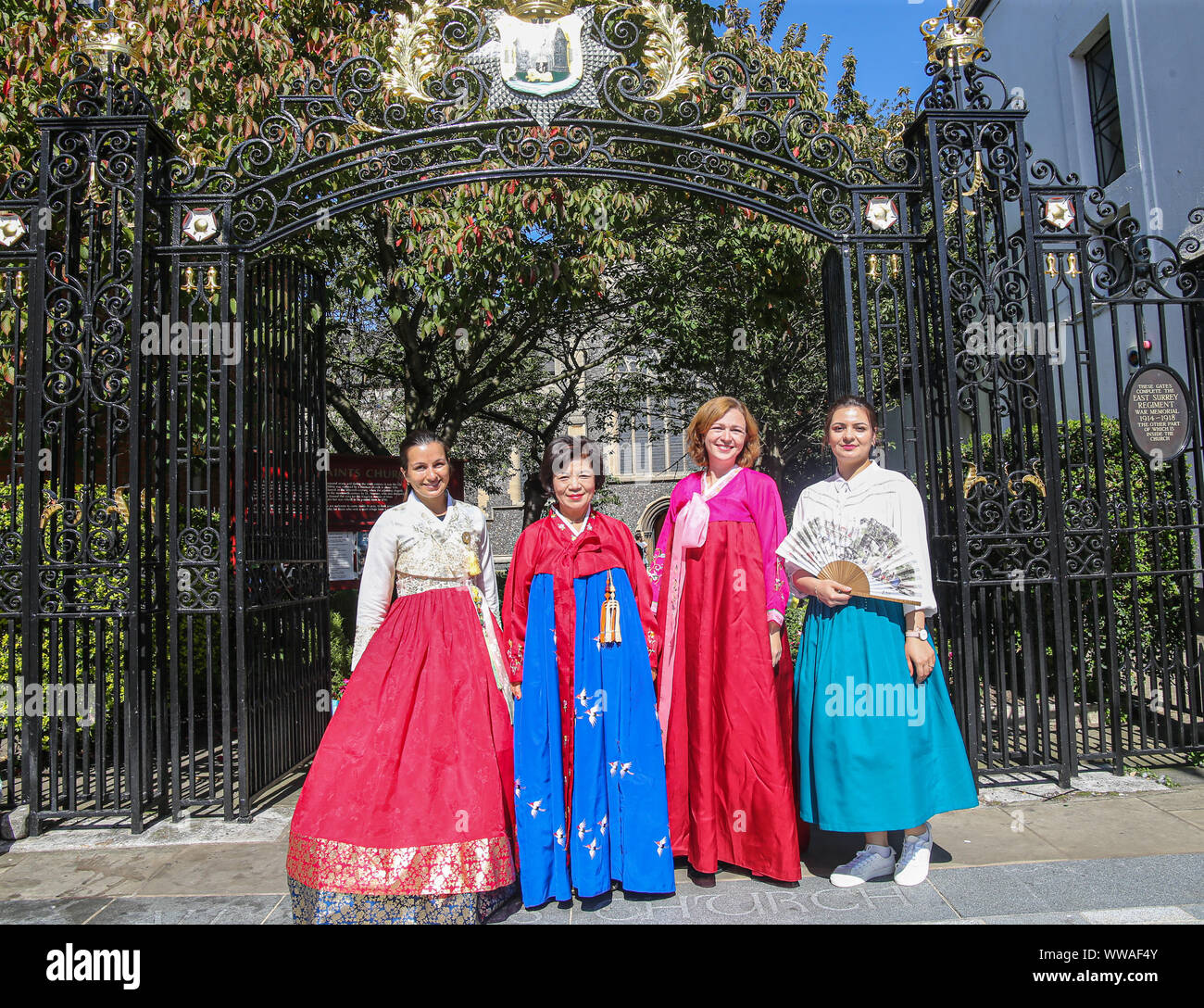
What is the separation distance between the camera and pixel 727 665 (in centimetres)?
377

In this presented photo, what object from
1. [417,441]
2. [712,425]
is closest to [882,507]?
[712,425]

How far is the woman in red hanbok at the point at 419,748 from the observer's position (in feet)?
10.6

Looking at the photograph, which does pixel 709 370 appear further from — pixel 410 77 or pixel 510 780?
pixel 510 780

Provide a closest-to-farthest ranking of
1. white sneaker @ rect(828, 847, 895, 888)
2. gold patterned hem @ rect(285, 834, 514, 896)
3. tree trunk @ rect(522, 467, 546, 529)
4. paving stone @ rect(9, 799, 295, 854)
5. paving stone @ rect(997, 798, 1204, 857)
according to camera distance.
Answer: gold patterned hem @ rect(285, 834, 514, 896) < white sneaker @ rect(828, 847, 895, 888) < paving stone @ rect(997, 798, 1204, 857) < paving stone @ rect(9, 799, 295, 854) < tree trunk @ rect(522, 467, 546, 529)

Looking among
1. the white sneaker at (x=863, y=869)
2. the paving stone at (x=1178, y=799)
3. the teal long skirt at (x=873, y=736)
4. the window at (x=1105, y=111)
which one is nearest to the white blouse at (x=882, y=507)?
the teal long skirt at (x=873, y=736)

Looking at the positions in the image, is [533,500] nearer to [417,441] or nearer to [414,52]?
[414,52]

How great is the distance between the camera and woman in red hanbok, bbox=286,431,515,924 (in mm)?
3219

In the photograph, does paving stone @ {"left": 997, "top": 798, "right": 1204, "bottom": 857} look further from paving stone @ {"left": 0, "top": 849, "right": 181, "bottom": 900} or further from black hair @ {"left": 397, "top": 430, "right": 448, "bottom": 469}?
paving stone @ {"left": 0, "top": 849, "right": 181, "bottom": 900}

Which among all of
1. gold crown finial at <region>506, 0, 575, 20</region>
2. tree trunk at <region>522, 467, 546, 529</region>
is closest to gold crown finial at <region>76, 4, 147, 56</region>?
gold crown finial at <region>506, 0, 575, 20</region>

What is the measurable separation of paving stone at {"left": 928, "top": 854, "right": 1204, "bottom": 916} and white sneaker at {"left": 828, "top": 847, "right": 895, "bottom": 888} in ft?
0.71

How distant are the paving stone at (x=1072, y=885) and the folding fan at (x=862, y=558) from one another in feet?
4.09

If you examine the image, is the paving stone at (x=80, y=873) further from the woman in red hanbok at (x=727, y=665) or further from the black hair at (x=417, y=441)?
the woman in red hanbok at (x=727, y=665)

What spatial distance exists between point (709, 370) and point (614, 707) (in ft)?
43.8

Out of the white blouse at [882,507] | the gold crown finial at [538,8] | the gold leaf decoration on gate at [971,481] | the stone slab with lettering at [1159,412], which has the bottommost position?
the white blouse at [882,507]
